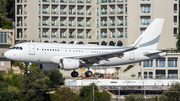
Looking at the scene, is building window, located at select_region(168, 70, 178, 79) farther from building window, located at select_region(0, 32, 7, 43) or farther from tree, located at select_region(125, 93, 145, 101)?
building window, located at select_region(0, 32, 7, 43)

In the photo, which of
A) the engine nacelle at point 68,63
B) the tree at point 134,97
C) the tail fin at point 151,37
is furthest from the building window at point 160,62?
the engine nacelle at point 68,63

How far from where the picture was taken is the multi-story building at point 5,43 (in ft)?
365

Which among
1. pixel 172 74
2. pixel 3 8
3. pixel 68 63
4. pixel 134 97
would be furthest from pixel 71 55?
pixel 3 8

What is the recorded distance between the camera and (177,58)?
112 meters

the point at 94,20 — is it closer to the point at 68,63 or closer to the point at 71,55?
the point at 71,55

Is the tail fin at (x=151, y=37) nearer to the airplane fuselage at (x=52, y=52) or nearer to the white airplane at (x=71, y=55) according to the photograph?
the white airplane at (x=71, y=55)

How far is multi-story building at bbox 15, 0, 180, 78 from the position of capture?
11912 centimetres

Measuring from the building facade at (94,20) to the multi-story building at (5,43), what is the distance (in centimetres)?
861

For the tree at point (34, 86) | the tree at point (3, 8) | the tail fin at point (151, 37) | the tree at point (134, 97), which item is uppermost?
the tree at point (3, 8)

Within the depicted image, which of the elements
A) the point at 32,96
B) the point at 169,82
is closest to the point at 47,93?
the point at 32,96

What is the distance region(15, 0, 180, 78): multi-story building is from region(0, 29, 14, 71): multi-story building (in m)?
8.74

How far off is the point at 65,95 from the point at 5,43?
25.8 meters

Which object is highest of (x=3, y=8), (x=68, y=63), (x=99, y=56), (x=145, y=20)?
(x=3, y=8)

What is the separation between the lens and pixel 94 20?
130500 mm
